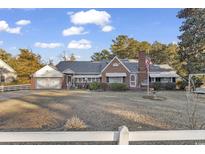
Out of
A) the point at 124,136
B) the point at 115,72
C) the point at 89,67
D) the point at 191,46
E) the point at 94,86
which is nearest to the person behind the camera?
the point at 124,136

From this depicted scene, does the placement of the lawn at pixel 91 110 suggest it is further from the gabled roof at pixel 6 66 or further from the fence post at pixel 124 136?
the fence post at pixel 124 136

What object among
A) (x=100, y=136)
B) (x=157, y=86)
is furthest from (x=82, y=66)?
(x=100, y=136)

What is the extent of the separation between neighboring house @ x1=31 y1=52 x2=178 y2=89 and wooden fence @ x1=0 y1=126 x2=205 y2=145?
2.61 metres

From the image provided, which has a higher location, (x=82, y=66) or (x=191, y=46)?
(x=191, y=46)

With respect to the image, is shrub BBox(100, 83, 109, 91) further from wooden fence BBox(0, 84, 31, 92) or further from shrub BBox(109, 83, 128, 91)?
wooden fence BBox(0, 84, 31, 92)

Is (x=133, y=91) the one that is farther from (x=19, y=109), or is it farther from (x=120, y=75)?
(x=19, y=109)

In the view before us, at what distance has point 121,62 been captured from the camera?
4.59 meters

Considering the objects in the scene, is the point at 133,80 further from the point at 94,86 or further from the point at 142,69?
the point at 94,86

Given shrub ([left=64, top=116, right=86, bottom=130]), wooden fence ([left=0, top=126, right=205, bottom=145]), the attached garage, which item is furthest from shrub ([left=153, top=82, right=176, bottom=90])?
wooden fence ([left=0, top=126, right=205, bottom=145])

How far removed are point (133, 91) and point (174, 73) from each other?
2.45 feet

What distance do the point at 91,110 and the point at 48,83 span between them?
2.73 ft

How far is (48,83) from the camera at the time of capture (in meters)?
4.43
